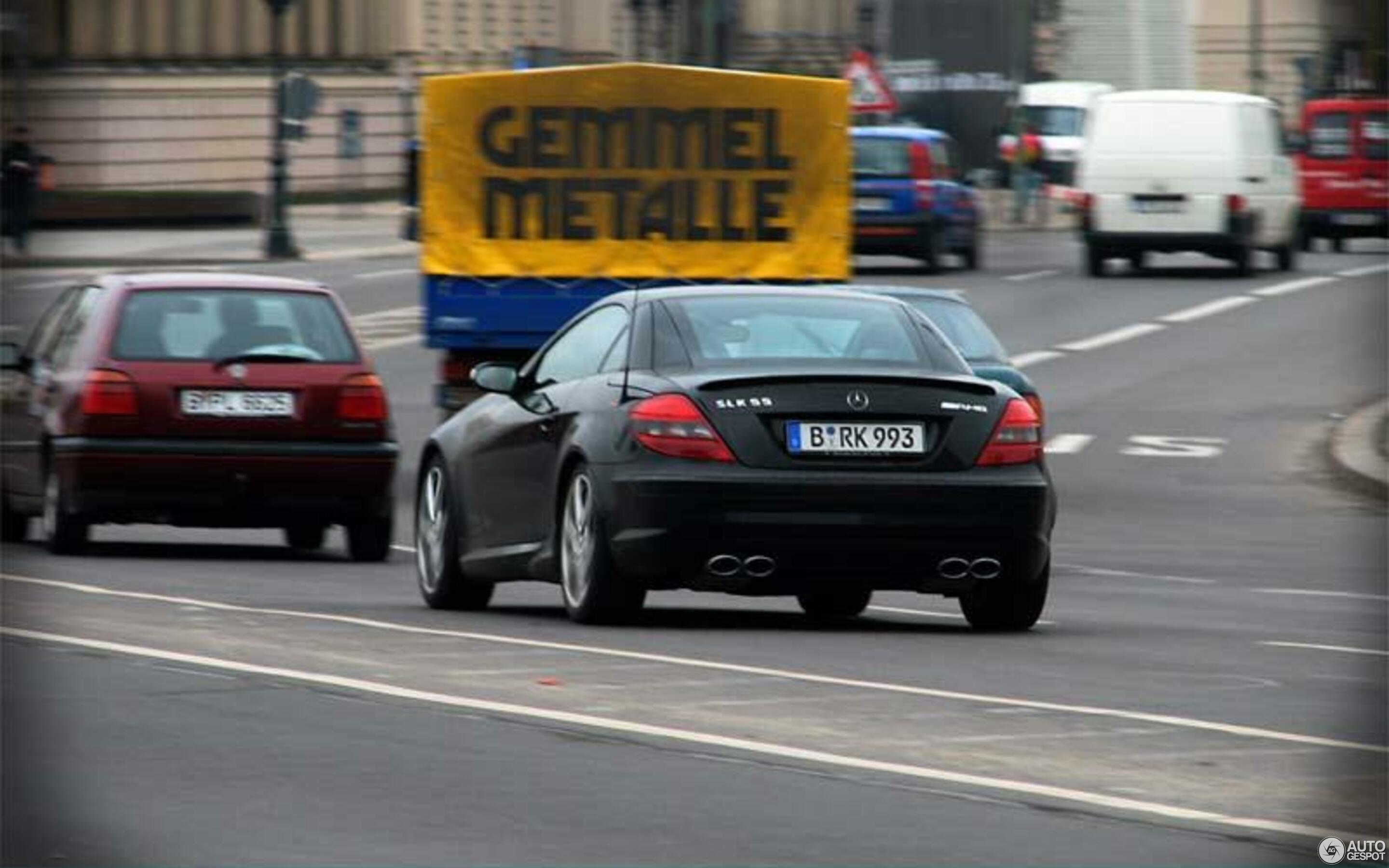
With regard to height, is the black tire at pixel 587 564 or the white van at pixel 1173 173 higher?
the white van at pixel 1173 173

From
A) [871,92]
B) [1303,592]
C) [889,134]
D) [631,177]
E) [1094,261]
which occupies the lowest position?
[1303,592]

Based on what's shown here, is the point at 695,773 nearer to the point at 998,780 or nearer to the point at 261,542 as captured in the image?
the point at 998,780

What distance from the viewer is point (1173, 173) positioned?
38562mm

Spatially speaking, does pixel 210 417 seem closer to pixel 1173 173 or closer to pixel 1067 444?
pixel 1067 444

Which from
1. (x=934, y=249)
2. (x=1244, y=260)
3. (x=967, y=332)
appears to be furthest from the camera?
(x=1244, y=260)

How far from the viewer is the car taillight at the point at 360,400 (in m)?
14.7

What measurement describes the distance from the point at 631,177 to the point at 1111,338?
1329 cm

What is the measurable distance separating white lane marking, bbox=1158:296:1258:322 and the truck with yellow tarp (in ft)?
48.3

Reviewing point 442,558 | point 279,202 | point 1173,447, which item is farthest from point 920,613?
point 279,202

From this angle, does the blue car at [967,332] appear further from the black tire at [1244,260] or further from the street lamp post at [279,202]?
the street lamp post at [279,202]

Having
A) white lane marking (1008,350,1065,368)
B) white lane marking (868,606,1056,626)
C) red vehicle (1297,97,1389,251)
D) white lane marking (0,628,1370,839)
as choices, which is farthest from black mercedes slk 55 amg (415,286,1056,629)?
red vehicle (1297,97,1389,251)

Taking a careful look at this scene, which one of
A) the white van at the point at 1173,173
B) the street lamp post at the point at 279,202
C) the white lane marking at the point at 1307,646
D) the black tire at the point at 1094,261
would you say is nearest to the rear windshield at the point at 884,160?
the white van at the point at 1173,173

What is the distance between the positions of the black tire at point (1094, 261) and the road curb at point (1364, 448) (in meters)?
13.8

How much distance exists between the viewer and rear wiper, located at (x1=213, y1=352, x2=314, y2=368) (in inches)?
572
